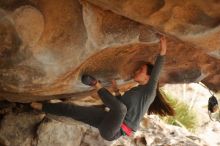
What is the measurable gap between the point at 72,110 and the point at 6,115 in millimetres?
1323

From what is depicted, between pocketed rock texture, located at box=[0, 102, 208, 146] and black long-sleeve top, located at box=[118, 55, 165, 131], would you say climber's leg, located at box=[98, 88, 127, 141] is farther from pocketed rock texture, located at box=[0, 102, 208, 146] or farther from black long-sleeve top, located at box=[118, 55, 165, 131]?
pocketed rock texture, located at box=[0, 102, 208, 146]

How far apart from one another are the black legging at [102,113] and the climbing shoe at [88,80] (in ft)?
0.53

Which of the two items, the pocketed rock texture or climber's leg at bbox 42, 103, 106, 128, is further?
the pocketed rock texture

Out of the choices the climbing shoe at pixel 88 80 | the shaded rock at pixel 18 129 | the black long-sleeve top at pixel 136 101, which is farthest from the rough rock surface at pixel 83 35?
the shaded rock at pixel 18 129

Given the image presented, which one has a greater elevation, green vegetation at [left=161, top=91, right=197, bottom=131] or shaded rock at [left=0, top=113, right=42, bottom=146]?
shaded rock at [left=0, top=113, right=42, bottom=146]

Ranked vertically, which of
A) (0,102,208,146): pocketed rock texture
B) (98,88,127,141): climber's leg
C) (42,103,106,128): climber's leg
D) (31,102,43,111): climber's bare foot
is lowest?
(0,102,208,146): pocketed rock texture

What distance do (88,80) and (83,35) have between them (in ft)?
2.29

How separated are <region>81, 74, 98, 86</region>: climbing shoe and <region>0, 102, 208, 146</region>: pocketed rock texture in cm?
108

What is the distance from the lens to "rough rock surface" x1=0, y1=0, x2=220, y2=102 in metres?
4.08

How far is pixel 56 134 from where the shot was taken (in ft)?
21.2

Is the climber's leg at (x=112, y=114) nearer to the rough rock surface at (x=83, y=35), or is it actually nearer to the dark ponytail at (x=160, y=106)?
the rough rock surface at (x=83, y=35)

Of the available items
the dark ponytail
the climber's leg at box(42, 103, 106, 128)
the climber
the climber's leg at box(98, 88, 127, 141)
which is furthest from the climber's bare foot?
the dark ponytail

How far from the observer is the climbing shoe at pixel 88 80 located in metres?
4.97

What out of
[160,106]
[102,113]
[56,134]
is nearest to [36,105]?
[56,134]
